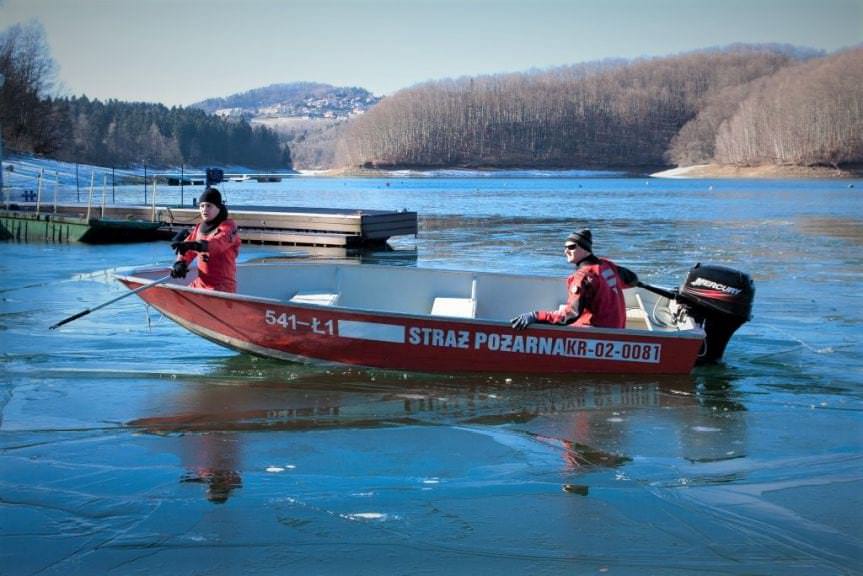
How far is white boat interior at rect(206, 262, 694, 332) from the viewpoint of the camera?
37.2ft

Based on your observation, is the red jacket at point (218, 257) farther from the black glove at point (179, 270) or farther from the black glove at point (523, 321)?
the black glove at point (523, 321)

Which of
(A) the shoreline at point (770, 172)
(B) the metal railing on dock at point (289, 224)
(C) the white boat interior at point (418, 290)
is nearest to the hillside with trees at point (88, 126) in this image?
(B) the metal railing on dock at point (289, 224)

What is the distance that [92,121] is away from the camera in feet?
501

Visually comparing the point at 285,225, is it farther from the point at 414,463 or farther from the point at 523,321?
the point at 414,463

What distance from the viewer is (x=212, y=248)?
981cm

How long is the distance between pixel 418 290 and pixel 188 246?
3.20 meters

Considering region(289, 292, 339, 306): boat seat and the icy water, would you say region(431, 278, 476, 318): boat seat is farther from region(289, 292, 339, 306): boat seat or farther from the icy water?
the icy water

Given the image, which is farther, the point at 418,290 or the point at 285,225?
the point at 285,225

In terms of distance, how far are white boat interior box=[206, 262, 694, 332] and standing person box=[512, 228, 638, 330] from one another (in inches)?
67.1

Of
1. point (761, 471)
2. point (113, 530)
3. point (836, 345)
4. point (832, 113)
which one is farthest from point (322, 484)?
point (832, 113)

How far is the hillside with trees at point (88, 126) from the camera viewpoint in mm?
76688

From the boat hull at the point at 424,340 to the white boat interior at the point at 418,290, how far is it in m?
1.32

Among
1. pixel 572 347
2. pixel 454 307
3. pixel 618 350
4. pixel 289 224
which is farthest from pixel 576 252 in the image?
pixel 289 224

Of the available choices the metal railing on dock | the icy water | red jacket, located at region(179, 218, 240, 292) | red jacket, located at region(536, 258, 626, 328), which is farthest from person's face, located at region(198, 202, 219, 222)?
the metal railing on dock
